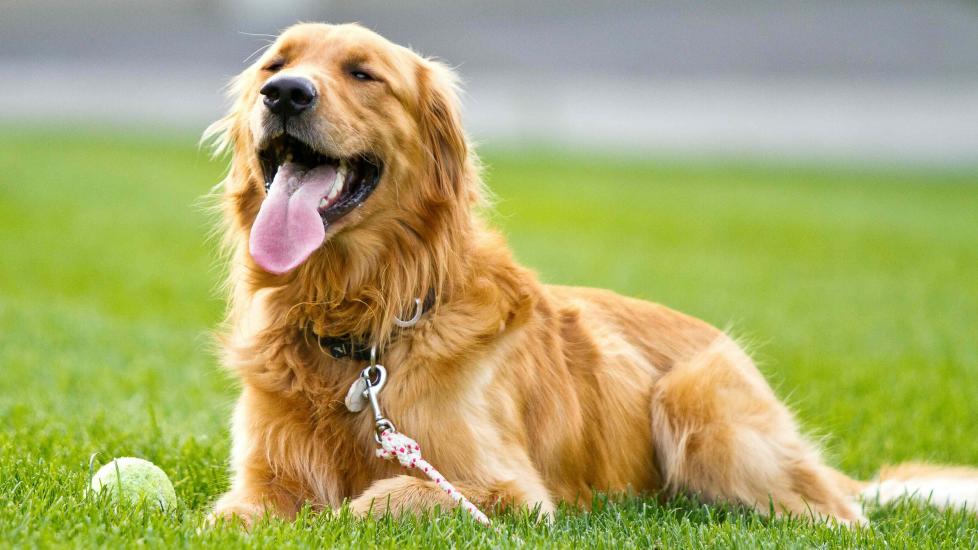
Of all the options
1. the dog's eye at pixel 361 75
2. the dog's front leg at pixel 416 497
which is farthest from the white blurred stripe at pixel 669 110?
the dog's front leg at pixel 416 497

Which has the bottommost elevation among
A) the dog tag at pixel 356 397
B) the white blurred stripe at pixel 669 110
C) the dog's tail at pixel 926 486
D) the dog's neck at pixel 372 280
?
the white blurred stripe at pixel 669 110

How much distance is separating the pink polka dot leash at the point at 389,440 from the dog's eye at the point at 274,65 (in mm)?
1307

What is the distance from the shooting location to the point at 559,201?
814 inches

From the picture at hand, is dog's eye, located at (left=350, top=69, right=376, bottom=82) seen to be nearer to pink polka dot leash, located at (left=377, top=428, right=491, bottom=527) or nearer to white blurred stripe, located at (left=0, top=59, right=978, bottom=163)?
pink polka dot leash, located at (left=377, top=428, right=491, bottom=527)

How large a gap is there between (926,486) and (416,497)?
2504 millimetres

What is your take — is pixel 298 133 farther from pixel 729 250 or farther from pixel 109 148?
pixel 109 148

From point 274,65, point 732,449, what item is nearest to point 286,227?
point 274,65

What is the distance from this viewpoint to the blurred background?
33.3 metres

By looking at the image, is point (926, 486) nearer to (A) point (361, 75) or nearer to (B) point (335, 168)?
(B) point (335, 168)

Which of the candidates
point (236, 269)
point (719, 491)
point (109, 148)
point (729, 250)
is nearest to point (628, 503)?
point (719, 491)

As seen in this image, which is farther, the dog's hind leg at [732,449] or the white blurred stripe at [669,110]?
the white blurred stripe at [669,110]

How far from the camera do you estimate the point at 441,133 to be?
15.7ft

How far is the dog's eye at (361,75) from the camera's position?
4.55 meters

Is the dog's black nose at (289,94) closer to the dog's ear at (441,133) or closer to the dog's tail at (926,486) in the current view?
the dog's ear at (441,133)
